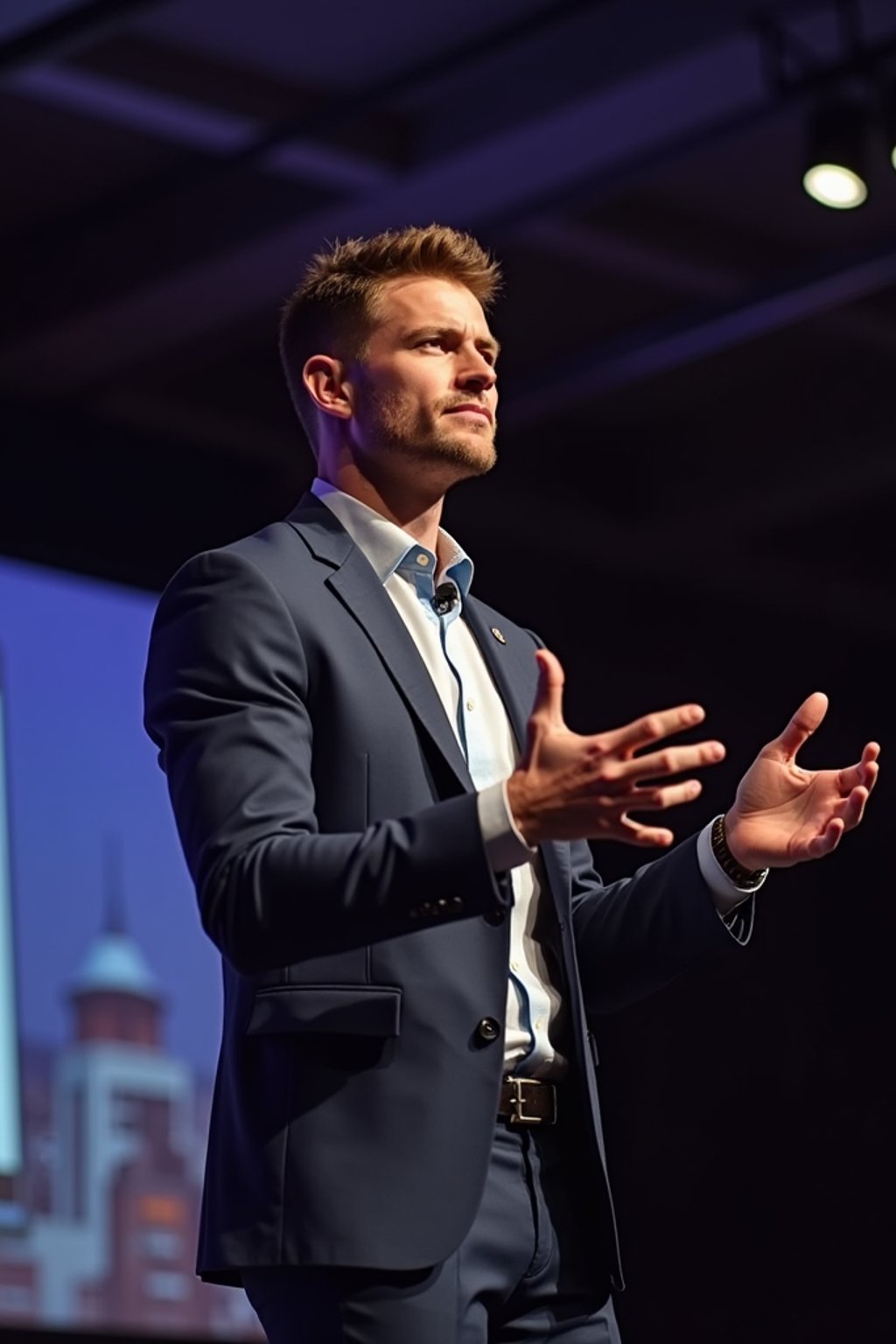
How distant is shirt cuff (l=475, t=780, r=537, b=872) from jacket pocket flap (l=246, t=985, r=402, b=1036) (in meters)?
0.20

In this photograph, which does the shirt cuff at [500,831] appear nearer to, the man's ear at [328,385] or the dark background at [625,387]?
the man's ear at [328,385]

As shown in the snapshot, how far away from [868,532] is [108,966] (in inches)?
149

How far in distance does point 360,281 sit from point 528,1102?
913mm

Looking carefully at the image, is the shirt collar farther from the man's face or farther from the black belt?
the black belt

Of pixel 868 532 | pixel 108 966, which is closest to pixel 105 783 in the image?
pixel 108 966

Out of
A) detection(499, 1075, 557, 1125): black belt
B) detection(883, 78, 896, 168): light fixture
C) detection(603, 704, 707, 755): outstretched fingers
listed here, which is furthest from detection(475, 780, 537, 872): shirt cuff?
detection(883, 78, 896, 168): light fixture

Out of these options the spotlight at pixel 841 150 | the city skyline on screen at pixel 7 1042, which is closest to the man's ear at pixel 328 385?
the spotlight at pixel 841 150

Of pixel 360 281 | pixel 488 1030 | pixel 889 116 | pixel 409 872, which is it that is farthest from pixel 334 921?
pixel 889 116

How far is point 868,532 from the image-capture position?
8.31m

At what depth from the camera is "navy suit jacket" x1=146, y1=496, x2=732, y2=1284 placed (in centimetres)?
187

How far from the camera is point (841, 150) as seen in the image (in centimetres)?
496

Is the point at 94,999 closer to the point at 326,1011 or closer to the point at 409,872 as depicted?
the point at 326,1011

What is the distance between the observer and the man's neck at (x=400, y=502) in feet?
7.69

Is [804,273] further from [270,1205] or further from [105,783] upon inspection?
[270,1205]
